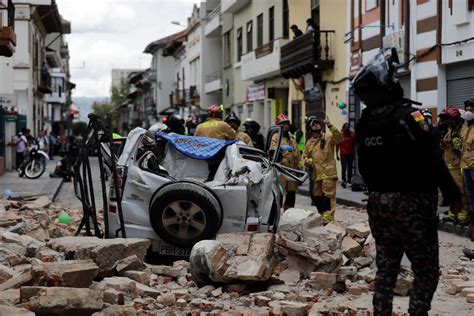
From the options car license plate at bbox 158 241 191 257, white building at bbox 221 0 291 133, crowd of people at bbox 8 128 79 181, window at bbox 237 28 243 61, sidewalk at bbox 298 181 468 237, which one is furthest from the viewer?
window at bbox 237 28 243 61

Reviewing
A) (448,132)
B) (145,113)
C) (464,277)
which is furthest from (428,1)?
(145,113)

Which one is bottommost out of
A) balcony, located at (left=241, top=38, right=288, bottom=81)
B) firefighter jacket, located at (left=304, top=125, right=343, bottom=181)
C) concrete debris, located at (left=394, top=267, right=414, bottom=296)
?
concrete debris, located at (left=394, top=267, right=414, bottom=296)

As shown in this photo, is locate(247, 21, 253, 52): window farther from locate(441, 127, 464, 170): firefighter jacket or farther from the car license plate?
the car license plate

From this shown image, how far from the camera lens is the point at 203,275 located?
8.02 metres

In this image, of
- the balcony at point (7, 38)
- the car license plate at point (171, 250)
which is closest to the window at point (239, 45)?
the balcony at point (7, 38)

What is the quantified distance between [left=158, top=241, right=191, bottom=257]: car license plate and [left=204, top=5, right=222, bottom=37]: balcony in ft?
127

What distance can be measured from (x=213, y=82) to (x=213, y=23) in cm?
324

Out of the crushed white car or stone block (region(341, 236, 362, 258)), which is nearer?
stone block (region(341, 236, 362, 258))

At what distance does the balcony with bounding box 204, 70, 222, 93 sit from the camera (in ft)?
161

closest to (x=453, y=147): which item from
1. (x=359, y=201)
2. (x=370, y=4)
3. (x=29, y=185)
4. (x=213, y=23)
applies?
(x=359, y=201)

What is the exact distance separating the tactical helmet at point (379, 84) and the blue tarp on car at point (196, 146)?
4653 millimetres

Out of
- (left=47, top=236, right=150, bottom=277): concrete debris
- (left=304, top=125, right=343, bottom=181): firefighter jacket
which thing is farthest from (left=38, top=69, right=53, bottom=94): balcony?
(left=47, top=236, right=150, bottom=277): concrete debris

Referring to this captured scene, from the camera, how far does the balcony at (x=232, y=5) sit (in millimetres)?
39844

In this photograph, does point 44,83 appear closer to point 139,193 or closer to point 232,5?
point 232,5
